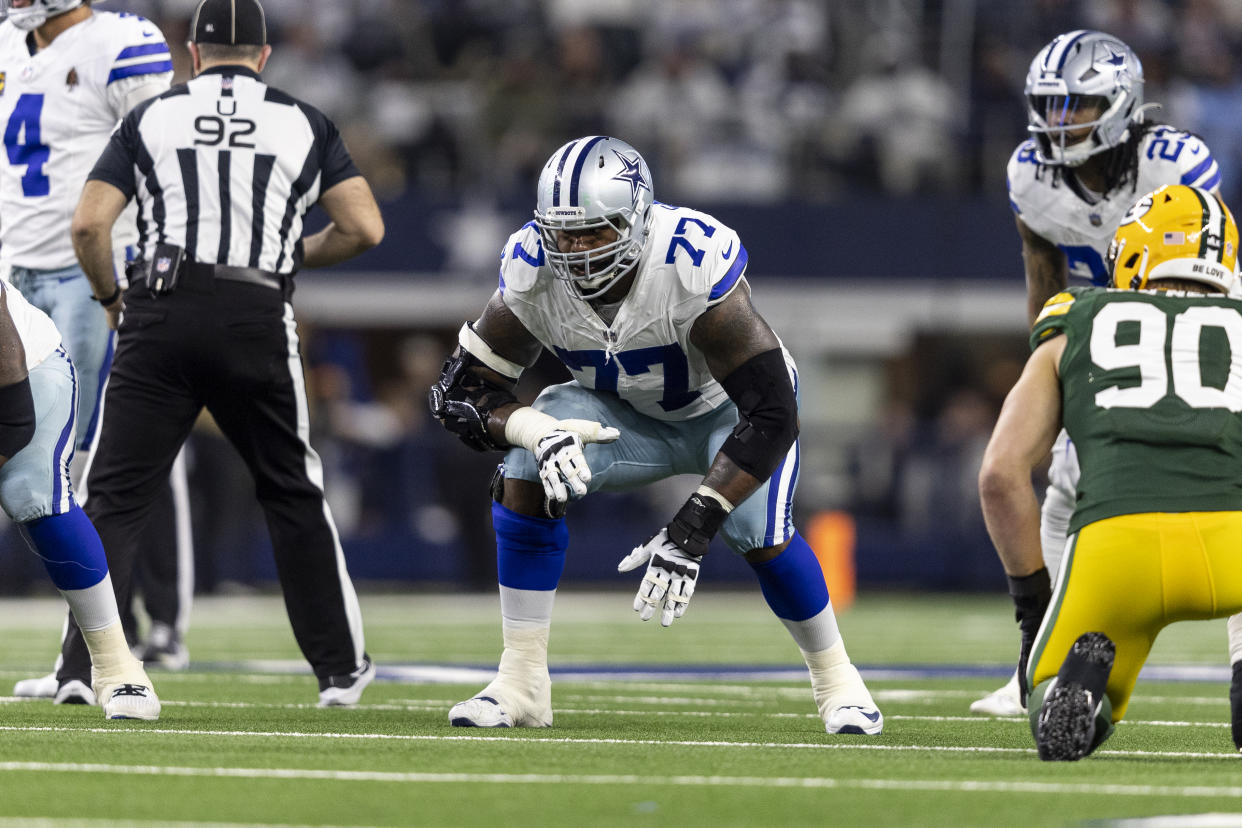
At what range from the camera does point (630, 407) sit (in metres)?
5.62

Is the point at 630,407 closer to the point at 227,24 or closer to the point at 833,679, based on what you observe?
the point at 833,679

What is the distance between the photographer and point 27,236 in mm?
6602

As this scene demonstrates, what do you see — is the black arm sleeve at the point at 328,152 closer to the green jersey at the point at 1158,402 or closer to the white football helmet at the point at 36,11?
the white football helmet at the point at 36,11

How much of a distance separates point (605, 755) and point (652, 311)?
4.20 feet

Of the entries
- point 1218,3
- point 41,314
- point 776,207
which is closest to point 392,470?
point 776,207

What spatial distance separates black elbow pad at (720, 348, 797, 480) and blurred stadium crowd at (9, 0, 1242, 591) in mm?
10648

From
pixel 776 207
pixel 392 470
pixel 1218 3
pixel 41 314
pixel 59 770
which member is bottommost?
pixel 392 470

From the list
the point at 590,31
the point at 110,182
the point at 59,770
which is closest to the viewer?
the point at 59,770

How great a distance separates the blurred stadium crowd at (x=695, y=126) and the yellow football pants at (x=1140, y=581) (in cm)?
1139

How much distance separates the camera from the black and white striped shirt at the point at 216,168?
5.93m

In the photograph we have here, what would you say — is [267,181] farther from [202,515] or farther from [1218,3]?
[1218,3]

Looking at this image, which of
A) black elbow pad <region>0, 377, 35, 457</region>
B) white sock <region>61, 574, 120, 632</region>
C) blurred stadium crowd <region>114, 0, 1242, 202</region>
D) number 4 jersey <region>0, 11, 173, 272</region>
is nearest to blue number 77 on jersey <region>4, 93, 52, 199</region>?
number 4 jersey <region>0, 11, 173, 272</region>

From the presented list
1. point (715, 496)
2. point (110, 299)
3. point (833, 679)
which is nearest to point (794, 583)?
point (833, 679)

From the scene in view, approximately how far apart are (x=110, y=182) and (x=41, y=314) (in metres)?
0.65
